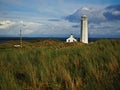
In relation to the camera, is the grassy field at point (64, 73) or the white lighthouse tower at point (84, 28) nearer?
the grassy field at point (64, 73)

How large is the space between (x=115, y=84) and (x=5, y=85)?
2.31 m

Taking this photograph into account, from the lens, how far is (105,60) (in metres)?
6.80

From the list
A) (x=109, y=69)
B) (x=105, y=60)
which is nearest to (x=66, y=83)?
(x=109, y=69)

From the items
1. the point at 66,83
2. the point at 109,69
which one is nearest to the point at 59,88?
the point at 66,83

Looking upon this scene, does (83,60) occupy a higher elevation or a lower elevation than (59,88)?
higher

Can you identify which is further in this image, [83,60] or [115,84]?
[83,60]

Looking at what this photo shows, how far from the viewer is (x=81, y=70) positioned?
603 centimetres

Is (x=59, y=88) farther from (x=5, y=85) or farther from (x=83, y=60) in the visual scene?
(x=83, y=60)

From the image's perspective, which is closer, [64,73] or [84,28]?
[64,73]

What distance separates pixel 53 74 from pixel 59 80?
278mm

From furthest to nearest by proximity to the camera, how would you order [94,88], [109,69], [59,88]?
1. [109,69]
2. [59,88]
3. [94,88]

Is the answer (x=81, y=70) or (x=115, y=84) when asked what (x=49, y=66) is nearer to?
(x=81, y=70)

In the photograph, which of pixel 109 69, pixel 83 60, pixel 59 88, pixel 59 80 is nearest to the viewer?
pixel 59 88

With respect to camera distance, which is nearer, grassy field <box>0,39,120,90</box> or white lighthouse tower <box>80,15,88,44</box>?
grassy field <box>0,39,120,90</box>
